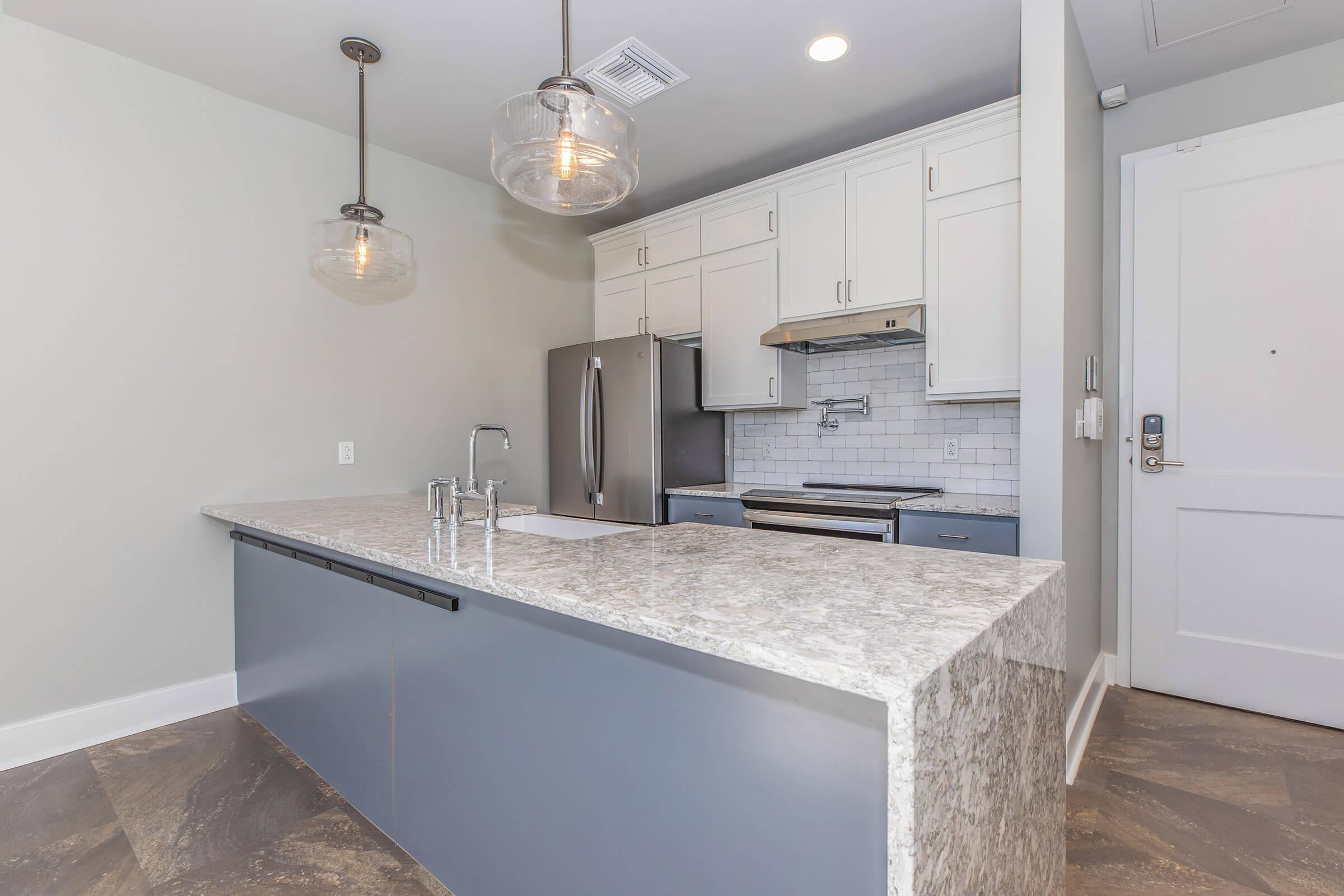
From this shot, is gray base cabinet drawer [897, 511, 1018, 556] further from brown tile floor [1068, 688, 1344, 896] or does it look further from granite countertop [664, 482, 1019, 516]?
brown tile floor [1068, 688, 1344, 896]

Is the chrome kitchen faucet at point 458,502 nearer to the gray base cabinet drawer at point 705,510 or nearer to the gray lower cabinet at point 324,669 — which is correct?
the gray lower cabinet at point 324,669

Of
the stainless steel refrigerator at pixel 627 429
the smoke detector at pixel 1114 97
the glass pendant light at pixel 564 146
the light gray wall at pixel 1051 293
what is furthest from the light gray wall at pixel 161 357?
the smoke detector at pixel 1114 97

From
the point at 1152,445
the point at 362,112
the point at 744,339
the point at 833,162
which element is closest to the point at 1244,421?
the point at 1152,445

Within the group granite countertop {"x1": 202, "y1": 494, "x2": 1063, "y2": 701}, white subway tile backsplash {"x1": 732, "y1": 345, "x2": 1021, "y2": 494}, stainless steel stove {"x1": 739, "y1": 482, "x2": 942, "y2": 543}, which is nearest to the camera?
granite countertop {"x1": 202, "y1": 494, "x2": 1063, "y2": 701}

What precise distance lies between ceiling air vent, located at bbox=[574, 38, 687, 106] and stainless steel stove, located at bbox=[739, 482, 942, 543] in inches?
75.2

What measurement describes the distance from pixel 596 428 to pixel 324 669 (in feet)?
6.49

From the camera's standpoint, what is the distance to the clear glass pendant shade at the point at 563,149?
1646 mm

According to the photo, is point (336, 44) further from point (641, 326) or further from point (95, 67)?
point (641, 326)

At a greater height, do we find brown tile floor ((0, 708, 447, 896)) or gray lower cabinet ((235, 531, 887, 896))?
gray lower cabinet ((235, 531, 887, 896))

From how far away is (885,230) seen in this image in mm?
3008

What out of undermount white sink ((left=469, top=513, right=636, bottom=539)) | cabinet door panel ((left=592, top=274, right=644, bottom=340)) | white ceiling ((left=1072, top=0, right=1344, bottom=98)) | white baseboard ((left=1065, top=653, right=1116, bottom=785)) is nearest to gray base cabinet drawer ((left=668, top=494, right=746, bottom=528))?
undermount white sink ((left=469, top=513, right=636, bottom=539))

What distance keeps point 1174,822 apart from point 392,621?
2.34 metres

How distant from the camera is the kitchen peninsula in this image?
81cm

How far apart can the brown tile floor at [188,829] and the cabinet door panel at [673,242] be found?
3078 mm
